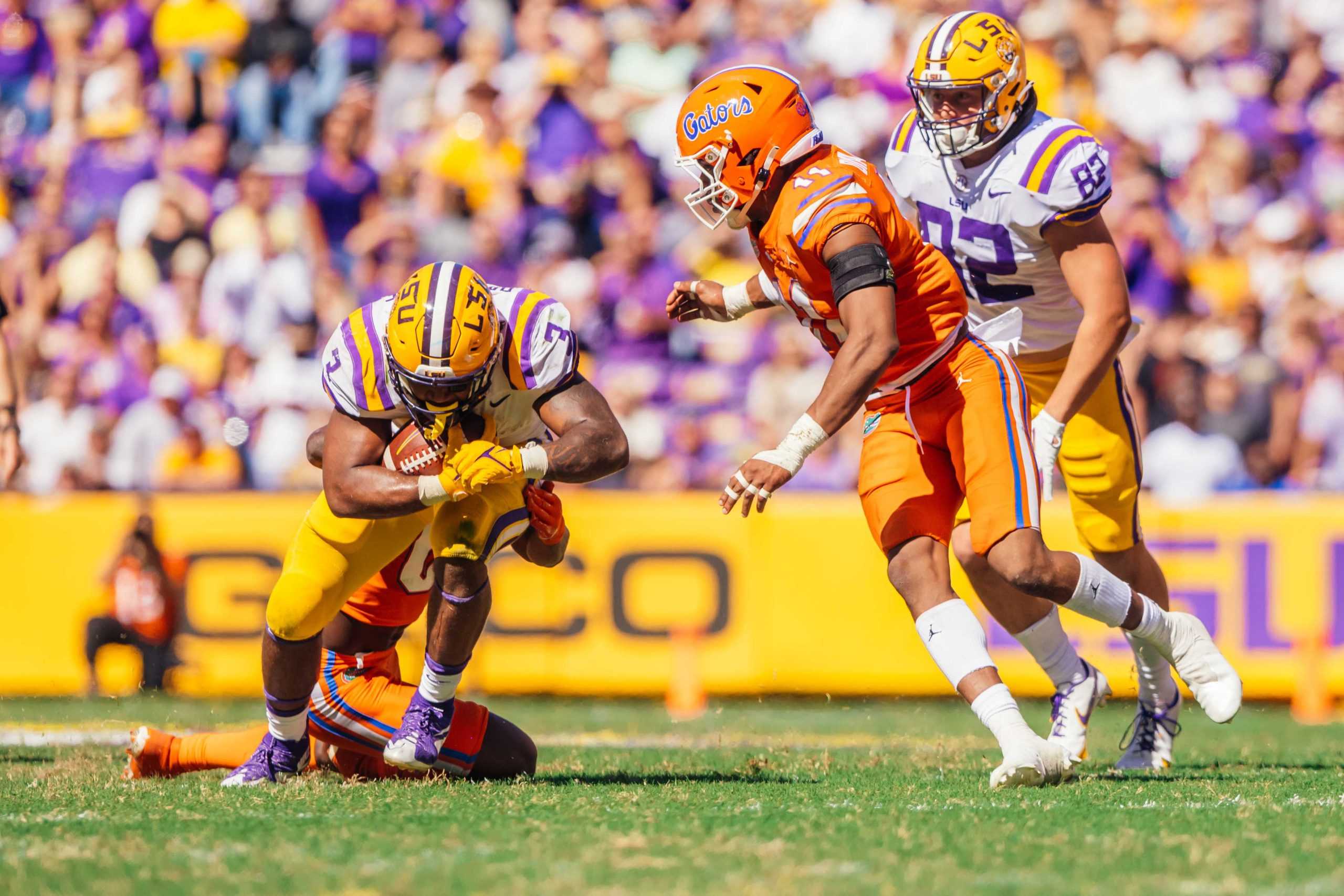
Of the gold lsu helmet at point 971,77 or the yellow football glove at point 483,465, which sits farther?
the gold lsu helmet at point 971,77

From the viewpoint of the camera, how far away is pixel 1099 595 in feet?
16.8

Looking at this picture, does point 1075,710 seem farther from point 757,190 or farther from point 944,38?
point 944,38

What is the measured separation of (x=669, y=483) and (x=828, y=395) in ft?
17.1

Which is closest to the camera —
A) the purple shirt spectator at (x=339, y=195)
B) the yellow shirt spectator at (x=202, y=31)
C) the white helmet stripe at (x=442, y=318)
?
the white helmet stripe at (x=442, y=318)

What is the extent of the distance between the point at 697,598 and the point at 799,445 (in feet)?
14.6

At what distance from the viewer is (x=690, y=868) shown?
11.9 feet

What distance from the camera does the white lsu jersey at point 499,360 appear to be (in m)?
4.97

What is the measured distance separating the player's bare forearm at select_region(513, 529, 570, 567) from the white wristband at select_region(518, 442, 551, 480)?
0.42 m

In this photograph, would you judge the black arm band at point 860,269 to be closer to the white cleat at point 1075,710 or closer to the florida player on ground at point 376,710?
the florida player on ground at point 376,710

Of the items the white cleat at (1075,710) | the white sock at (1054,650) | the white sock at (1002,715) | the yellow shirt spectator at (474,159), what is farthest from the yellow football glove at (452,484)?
the yellow shirt spectator at (474,159)

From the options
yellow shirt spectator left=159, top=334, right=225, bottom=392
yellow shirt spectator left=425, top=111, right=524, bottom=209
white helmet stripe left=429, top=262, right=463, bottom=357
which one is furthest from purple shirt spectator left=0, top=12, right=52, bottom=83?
white helmet stripe left=429, top=262, right=463, bottom=357

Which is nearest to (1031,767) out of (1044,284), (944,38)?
(1044,284)

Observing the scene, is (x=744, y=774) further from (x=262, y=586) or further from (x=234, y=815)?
(x=262, y=586)

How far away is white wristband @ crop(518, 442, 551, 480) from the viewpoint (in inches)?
190
